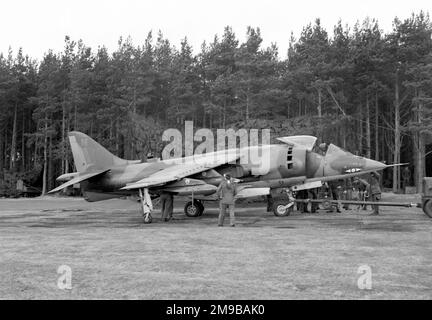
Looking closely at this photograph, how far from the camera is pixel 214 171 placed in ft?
61.4

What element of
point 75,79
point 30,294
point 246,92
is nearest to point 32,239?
point 30,294

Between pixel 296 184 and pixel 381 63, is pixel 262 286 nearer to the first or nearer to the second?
pixel 296 184

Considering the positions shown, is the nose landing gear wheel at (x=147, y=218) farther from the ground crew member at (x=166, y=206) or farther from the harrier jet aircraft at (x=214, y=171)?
the ground crew member at (x=166, y=206)

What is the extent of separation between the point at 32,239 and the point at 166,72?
44468mm

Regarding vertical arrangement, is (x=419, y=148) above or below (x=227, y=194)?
above

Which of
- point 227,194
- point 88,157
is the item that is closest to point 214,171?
point 227,194

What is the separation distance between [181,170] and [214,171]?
1.54m

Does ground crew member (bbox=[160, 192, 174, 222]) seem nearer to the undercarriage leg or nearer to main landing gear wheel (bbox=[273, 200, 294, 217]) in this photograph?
the undercarriage leg

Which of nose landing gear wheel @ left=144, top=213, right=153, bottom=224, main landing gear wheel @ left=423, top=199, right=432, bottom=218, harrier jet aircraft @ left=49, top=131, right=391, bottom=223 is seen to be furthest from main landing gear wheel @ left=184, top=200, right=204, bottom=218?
main landing gear wheel @ left=423, top=199, right=432, bottom=218

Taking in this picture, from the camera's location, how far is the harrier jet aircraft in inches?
688

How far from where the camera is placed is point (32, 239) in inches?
454

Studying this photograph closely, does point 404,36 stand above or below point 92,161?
above

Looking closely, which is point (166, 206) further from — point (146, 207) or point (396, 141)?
point (396, 141)

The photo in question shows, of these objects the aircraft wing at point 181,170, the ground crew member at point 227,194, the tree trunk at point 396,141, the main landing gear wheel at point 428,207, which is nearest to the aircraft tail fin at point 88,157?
the aircraft wing at point 181,170
